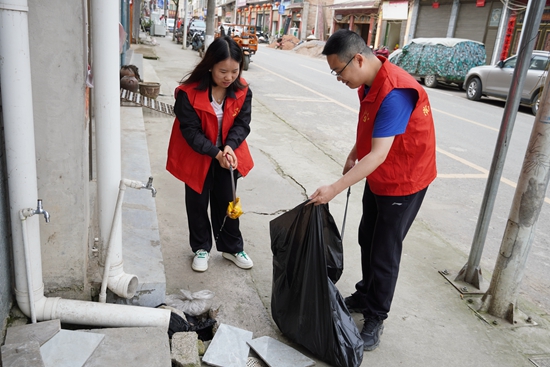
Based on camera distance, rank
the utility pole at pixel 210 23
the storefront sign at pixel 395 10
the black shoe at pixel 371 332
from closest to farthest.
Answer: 1. the black shoe at pixel 371 332
2. the utility pole at pixel 210 23
3. the storefront sign at pixel 395 10

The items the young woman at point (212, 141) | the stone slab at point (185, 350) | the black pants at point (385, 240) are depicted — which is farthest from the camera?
the young woman at point (212, 141)

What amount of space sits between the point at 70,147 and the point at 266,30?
182 ft

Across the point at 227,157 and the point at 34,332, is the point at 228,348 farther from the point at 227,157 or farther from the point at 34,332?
the point at 227,157

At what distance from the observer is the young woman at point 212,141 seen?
2.70 meters

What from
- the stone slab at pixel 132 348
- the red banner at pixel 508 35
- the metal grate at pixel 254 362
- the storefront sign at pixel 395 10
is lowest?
the metal grate at pixel 254 362

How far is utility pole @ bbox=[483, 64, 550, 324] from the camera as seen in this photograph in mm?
2758

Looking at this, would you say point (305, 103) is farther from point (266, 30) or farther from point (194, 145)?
point (266, 30)

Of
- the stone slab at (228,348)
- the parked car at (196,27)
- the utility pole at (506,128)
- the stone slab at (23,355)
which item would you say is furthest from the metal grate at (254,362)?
the parked car at (196,27)

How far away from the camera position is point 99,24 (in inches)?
79.8

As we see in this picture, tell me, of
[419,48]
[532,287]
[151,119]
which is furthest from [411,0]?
[532,287]

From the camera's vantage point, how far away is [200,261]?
312 centimetres

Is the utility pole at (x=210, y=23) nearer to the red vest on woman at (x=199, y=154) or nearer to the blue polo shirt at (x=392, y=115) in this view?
the red vest on woman at (x=199, y=154)

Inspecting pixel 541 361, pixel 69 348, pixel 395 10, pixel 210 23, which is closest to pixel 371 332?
pixel 541 361

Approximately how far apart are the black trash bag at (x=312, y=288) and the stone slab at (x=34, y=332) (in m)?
1.08
